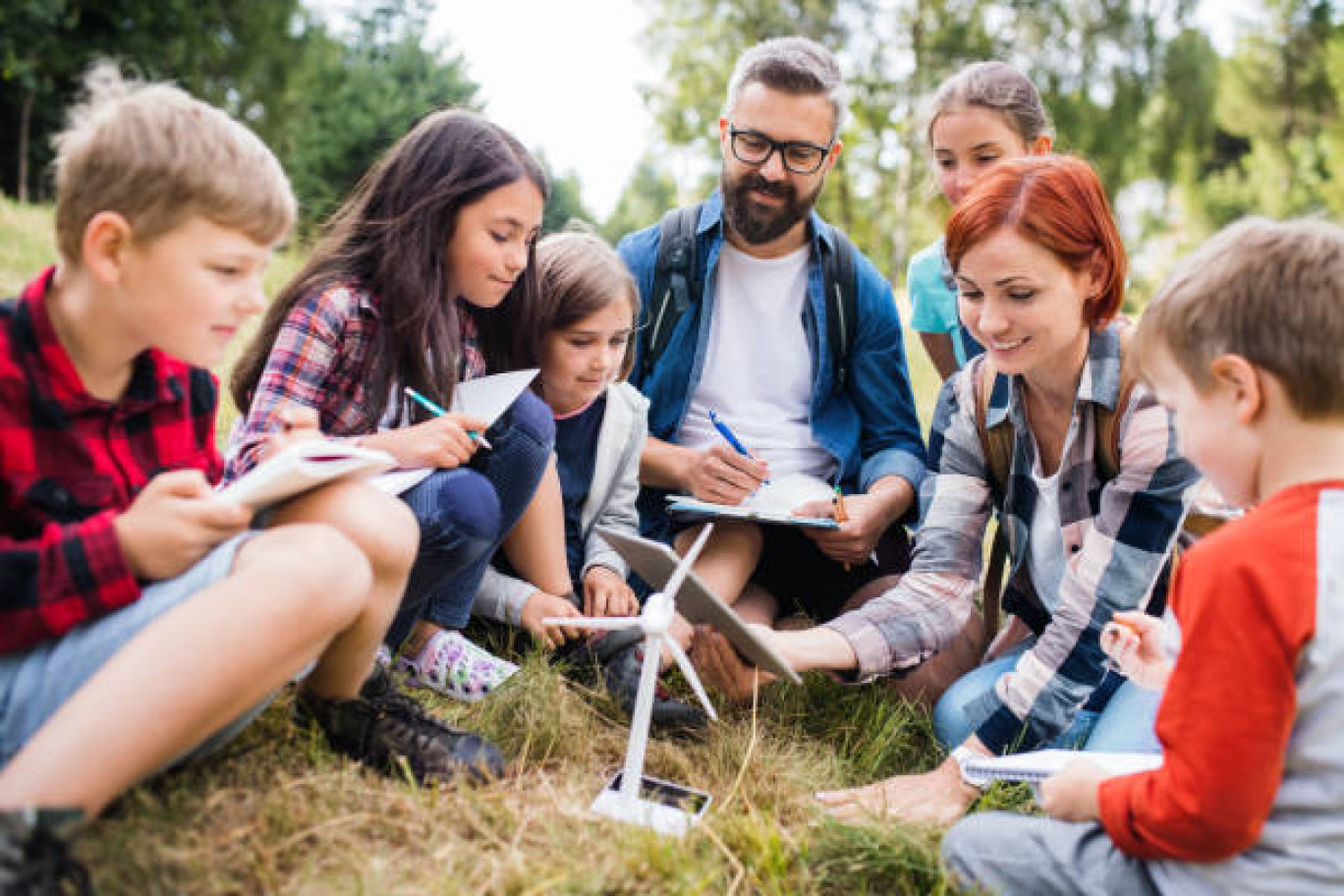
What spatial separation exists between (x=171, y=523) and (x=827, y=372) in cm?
236

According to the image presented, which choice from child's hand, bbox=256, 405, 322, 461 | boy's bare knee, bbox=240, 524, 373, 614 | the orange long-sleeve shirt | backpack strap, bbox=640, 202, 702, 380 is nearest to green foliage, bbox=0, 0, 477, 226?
backpack strap, bbox=640, 202, 702, 380

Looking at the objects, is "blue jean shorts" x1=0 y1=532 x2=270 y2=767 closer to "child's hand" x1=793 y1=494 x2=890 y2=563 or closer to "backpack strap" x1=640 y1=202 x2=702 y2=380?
"child's hand" x1=793 y1=494 x2=890 y2=563

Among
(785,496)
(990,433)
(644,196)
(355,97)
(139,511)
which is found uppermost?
(644,196)

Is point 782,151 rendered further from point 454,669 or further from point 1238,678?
point 1238,678

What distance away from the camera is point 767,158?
338 cm

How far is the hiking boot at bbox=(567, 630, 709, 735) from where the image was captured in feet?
8.12

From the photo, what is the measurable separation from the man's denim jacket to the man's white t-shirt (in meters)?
0.04

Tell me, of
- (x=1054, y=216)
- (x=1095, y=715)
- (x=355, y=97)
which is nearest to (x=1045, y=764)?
(x=1095, y=715)

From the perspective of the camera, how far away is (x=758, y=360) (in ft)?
11.6

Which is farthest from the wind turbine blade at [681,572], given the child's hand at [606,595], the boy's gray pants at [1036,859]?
the child's hand at [606,595]

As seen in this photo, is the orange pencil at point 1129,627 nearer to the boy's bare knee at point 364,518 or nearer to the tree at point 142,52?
the boy's bare knee at point 364,518

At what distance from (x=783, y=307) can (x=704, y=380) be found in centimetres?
38

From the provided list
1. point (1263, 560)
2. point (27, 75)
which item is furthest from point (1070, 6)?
point (1263, 560)

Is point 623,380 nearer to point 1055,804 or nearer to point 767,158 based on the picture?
point 767,158
